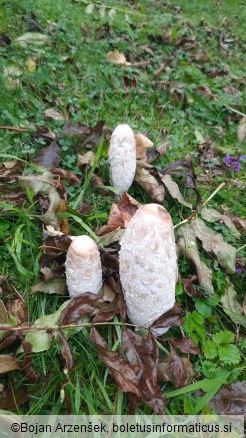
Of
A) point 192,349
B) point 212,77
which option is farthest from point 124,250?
point 212,77

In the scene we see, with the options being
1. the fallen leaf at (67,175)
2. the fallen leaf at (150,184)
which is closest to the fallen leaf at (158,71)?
the fallen leaf at (150,184)

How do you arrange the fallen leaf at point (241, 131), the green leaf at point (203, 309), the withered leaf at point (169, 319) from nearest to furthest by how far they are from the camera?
1. the withered leaf at point (169, 319)
2. the green leaf at point (203, 309)
3. the fallen leaf at point (241, 131)

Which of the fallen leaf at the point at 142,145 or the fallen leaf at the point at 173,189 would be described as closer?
the fallen leaf at the point at 173,189

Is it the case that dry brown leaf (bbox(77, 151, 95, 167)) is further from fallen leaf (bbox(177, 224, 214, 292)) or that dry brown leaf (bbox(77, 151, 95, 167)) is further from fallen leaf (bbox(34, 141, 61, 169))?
fallen leaf (bbox(177, 224, 214, 292))

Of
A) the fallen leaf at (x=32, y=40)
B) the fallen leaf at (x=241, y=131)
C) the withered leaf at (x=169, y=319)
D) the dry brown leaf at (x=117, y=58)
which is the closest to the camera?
the withered leaf at (x=169, y=319)

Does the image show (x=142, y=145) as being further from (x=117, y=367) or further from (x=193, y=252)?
(x=117, y=367)

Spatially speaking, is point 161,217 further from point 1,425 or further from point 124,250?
point 1,425

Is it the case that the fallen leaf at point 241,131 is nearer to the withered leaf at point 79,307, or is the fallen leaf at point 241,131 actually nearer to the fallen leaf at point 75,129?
the fallen leaf at point 75,129
